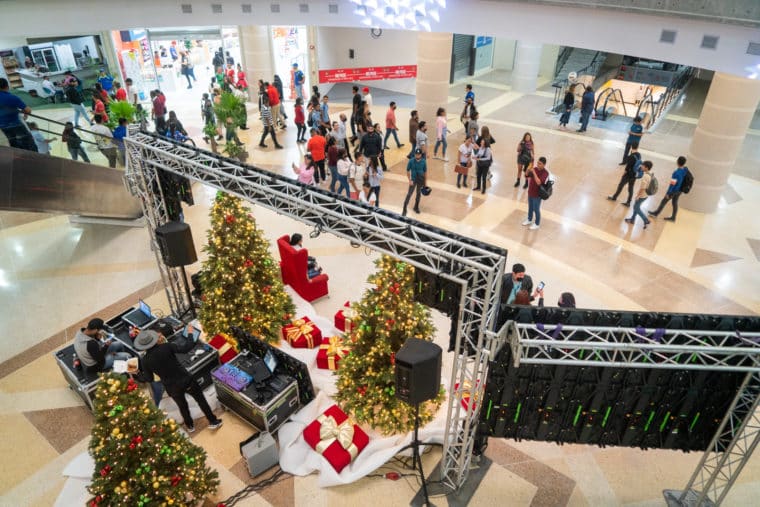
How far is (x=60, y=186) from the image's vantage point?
32.1 feet

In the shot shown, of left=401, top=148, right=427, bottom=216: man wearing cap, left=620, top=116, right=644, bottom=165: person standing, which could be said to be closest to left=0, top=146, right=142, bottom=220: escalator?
left=401, top=148, right=427, bottom=216: man wearing cap

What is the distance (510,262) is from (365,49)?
13352 mm

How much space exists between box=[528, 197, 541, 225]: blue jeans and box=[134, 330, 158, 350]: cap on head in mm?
7559

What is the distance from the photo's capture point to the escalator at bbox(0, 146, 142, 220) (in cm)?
882

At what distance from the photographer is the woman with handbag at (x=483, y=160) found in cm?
1173

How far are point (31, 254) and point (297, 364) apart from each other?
24.4 feet

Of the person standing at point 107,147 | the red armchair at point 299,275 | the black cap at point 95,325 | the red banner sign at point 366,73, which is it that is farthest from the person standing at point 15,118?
the red banner sign at point 366,73

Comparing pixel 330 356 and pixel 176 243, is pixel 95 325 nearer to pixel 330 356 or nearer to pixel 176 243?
pixel 176 243

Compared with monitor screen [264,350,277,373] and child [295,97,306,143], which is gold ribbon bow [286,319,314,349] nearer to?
monitor screen [264,350,277,373]

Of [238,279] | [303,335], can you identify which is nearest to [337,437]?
[303,335]

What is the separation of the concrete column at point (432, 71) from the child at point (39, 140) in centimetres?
953

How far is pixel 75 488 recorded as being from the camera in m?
6.08

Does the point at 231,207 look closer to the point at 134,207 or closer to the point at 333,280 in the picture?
the point at 333,280

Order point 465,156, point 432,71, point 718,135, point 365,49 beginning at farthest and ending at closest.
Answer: point 365,49
point 432,71
point 465,156
point 718,135
